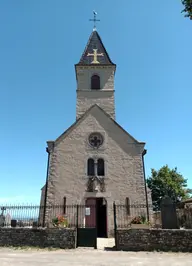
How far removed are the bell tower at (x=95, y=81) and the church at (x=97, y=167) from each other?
177 centimetres

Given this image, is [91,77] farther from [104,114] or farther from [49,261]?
[49,261]

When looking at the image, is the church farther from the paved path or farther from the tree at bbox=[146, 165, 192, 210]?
the tree at bbox=[146, 165, 192, 210]

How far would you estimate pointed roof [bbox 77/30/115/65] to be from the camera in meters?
26.7

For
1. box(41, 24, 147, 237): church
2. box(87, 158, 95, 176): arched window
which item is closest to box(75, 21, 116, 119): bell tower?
box(41, 24, 147, 237): church

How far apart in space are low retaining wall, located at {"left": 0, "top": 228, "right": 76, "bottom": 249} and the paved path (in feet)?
2.82

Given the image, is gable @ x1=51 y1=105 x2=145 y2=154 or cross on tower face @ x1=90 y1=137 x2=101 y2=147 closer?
gable @ x1=51 y1=105 x2=145 y2=154

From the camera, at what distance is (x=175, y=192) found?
38.2 meters

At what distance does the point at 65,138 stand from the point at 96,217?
22.9 ft

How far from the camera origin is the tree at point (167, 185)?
3838 centimetres

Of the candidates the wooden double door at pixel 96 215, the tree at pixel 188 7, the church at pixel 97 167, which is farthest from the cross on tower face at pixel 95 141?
the tree at pixel 188 7

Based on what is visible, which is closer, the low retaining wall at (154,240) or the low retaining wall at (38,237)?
the low retaining wall at (154,240)

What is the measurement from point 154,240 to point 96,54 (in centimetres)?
2107

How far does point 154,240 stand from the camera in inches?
497

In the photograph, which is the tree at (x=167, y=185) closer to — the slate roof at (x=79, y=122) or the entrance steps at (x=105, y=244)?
the slate roof at (x=79, y=122)
